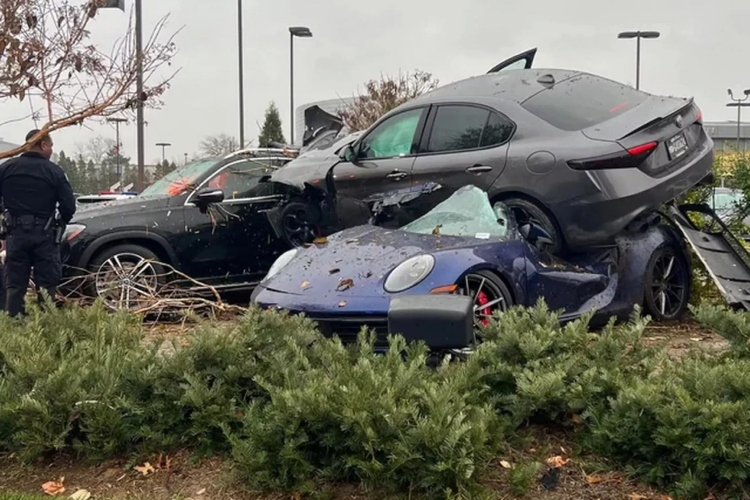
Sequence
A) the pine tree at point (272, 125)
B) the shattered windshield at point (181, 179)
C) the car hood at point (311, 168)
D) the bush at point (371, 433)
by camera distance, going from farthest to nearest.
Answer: the pine tree at point (272, 125)
the shattered windshield at point (181, 179)
the car hood at point (311, 168)
the bush at point (371, 433)

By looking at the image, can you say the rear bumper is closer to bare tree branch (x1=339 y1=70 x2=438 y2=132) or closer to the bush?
the bush

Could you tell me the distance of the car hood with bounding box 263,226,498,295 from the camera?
16.9 feet

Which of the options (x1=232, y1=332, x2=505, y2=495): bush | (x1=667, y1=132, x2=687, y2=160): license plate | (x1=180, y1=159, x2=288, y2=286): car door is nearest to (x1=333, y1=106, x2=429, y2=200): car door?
(x1=180, y1=159, x2=288, y2=286): car door

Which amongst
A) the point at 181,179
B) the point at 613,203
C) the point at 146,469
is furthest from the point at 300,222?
the point at 146,469

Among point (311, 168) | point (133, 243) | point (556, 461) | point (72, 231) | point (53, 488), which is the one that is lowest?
point (53, 488)

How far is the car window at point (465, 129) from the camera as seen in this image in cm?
643

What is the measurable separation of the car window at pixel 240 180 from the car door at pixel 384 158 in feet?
4.31

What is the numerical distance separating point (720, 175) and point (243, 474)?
6.72 metres

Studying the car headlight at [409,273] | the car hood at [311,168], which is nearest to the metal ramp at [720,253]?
the car headlight at [409,273]

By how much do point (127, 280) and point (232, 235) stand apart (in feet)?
3.94

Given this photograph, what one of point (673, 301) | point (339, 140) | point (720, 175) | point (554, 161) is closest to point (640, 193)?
point (554, 161)

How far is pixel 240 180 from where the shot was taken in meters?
8.45

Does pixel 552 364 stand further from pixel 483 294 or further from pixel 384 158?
pixel 384 158

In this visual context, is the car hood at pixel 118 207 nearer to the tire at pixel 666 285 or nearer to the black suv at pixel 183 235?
the black suv at pixel 183 235
